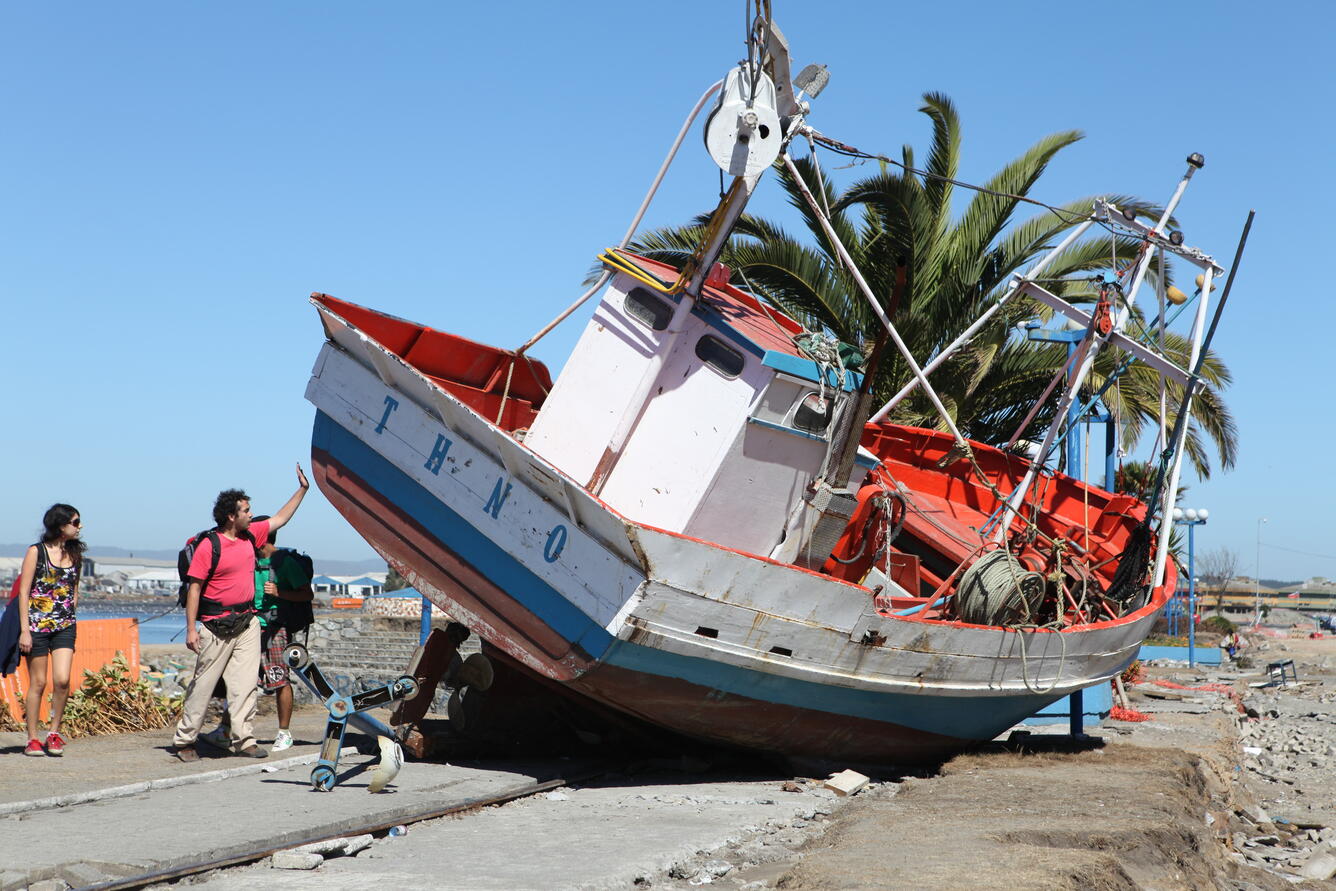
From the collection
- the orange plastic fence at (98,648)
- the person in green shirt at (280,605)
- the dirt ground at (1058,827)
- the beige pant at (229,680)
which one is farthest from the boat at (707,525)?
the orange plastic fence at (98,648)

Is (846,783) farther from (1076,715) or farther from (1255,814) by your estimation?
(1076,715)

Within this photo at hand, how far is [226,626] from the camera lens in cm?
896

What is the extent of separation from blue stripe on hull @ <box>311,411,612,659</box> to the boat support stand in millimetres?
1208

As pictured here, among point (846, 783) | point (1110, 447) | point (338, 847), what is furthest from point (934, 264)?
point (338, 847)

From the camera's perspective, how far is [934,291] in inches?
712

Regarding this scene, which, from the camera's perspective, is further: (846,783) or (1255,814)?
(1255,814)

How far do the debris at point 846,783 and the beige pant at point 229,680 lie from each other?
415 centimetres

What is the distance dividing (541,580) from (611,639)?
2.56ft

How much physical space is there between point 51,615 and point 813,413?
18.4 ft

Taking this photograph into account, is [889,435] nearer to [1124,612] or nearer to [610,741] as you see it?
[1124,612]

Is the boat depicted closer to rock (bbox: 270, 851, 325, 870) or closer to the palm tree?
rock (bbox: 270, 851, 325, 870)

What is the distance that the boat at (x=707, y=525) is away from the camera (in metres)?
8.88

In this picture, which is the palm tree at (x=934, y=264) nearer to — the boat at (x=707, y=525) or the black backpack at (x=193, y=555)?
the boat at (x=707, y=525)

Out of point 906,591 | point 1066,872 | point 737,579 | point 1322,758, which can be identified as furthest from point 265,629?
point 1322,758
